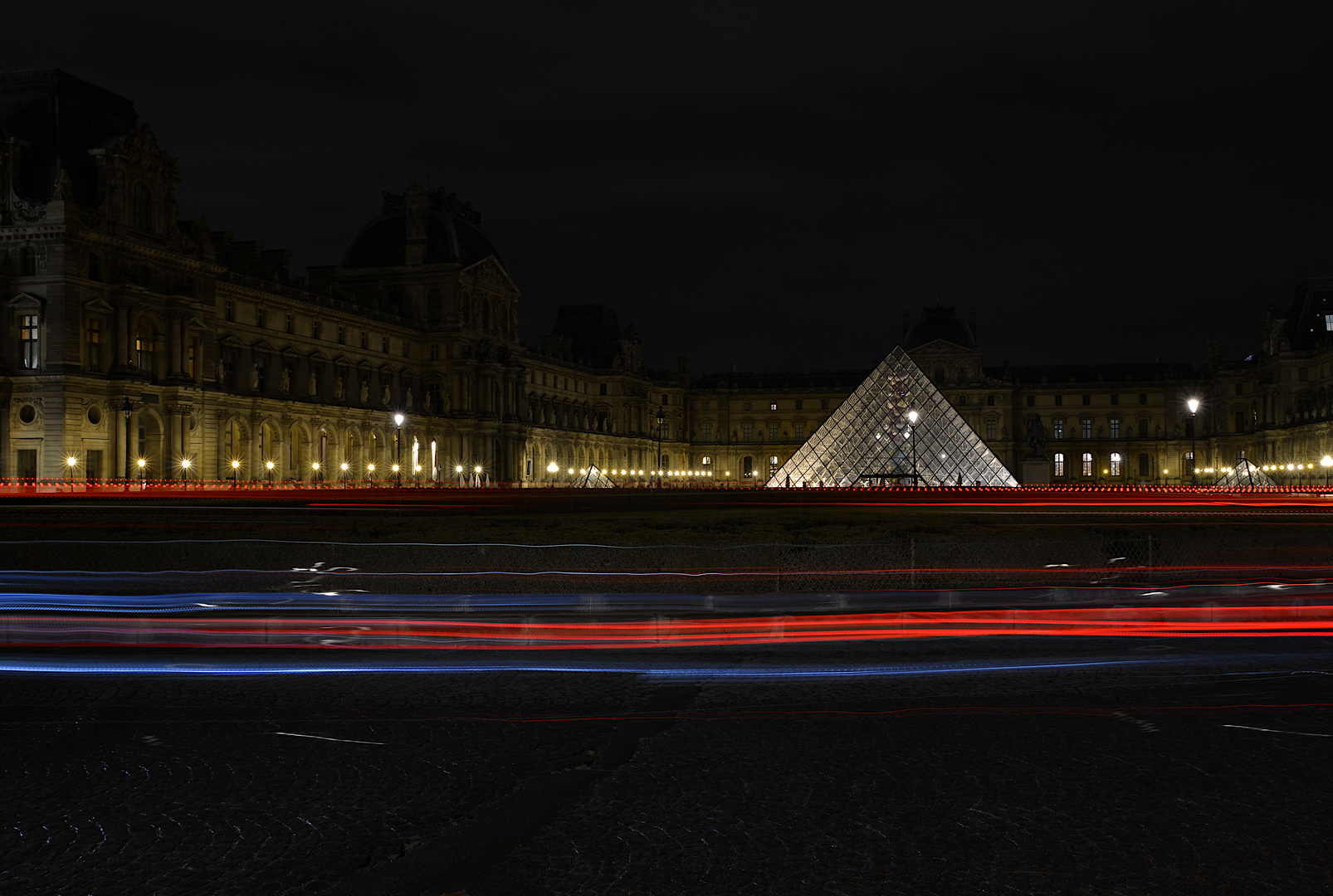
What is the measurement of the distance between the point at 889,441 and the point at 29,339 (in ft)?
117

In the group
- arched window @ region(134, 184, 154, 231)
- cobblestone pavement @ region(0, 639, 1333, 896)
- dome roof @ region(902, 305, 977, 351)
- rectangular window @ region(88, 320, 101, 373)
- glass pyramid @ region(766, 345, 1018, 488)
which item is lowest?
cobblestone pavement @ region(0, 639, 1333, 896)

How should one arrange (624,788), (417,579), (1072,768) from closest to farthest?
(624,788) < (1072,768) < (417,579)

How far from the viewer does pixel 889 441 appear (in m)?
53.8

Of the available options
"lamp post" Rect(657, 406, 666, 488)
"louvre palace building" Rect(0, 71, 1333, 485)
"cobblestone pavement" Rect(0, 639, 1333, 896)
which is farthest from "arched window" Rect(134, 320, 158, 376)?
"cobblestone pavement" Rect(0, 639, 1333, 896)

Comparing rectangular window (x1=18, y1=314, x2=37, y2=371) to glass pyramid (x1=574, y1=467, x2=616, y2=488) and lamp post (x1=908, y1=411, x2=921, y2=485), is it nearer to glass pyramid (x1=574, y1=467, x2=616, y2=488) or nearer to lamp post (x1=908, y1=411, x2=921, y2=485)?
glass pyramid (x1=574, y1=467, x2=616, y2=488)

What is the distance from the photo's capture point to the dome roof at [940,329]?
97000 mm

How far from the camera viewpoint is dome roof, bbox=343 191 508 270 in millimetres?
67750

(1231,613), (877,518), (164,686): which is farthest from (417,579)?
(877,518)

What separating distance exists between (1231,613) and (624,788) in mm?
7569

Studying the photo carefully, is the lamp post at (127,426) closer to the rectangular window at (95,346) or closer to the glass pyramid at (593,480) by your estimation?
the rectangular window at (95,346)

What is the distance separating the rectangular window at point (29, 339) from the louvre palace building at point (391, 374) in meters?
0.08

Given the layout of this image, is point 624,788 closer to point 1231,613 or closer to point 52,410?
point 1231,613

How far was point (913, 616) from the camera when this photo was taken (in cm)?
1023

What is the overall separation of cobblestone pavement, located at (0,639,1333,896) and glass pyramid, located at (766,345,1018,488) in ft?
147
